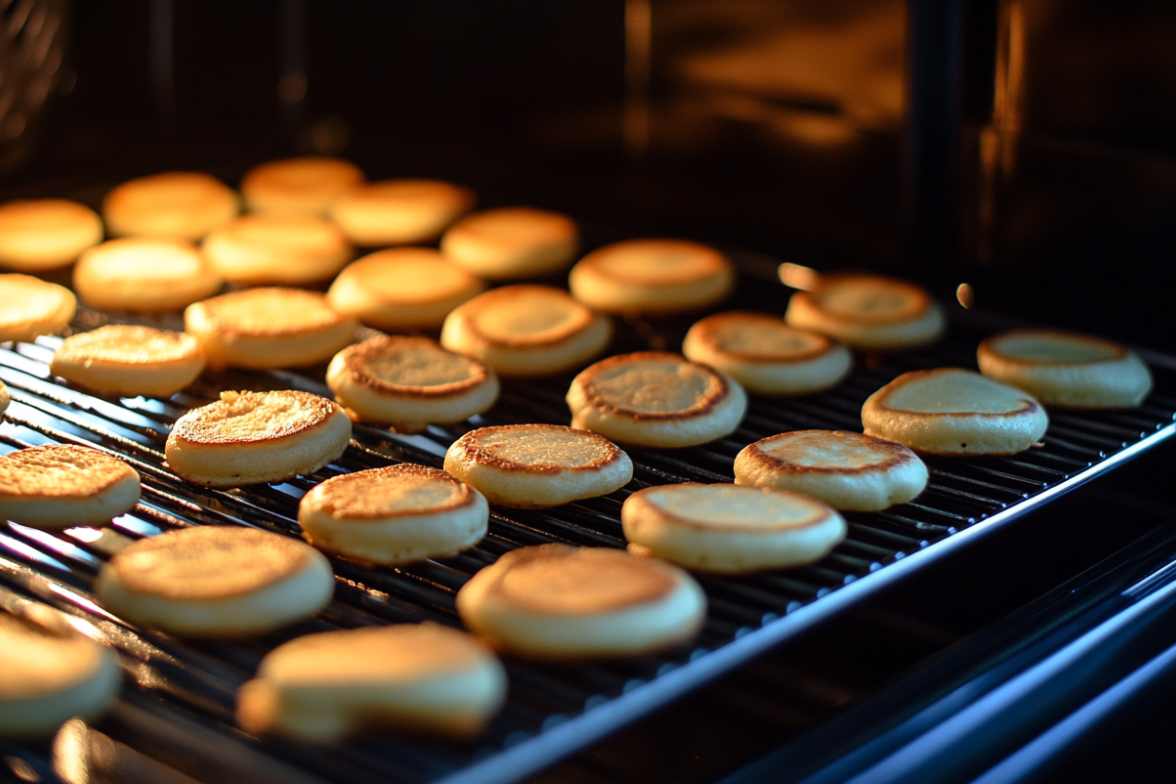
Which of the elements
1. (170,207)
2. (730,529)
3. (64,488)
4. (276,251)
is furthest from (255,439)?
(170,207)

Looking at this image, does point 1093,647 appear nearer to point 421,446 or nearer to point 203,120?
point 421,446

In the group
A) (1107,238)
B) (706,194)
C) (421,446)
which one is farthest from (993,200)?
(421,446)

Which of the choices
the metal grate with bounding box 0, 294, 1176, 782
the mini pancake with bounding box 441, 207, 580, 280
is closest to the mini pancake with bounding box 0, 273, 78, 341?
the metal grate with bounding box 0, 294, 1176, 782

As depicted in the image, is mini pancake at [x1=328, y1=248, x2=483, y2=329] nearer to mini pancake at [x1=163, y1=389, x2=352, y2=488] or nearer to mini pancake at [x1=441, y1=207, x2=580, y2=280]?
mini pancake at [x1=441, y1=207, x2=580, y2=280]

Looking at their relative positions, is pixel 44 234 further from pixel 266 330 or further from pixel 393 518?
pixel 393 518

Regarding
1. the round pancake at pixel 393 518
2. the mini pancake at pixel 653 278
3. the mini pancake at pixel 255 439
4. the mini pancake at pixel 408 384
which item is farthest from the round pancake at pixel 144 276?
the round pancake at pixel 393 518

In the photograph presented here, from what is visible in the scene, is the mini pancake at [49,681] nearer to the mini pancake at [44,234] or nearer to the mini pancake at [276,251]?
the mini pancake at [276,251]
